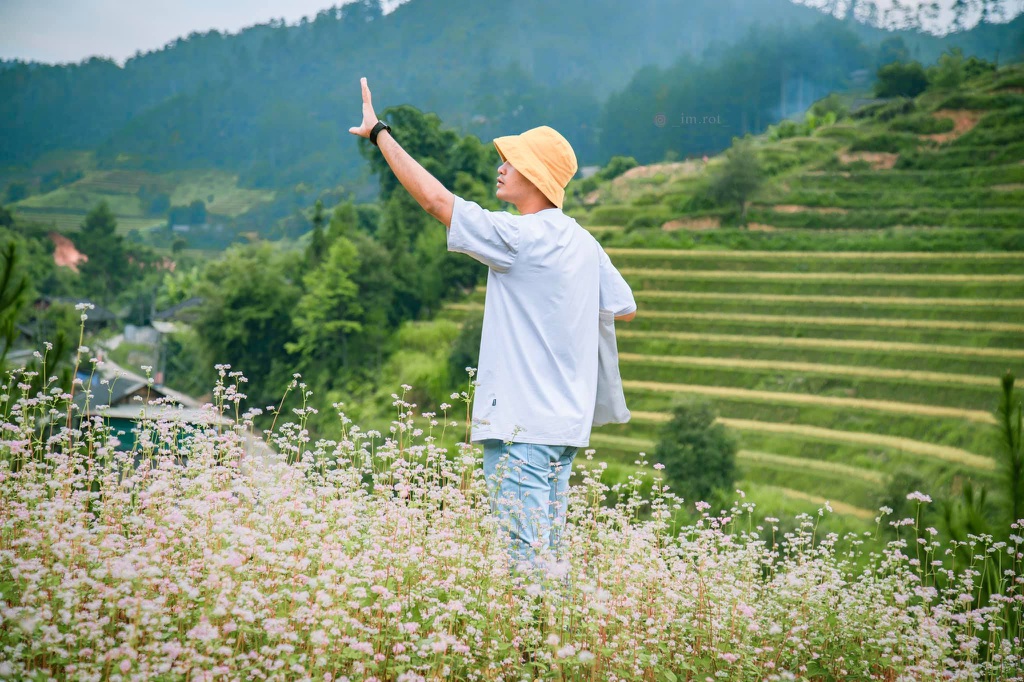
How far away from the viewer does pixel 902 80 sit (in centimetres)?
6128

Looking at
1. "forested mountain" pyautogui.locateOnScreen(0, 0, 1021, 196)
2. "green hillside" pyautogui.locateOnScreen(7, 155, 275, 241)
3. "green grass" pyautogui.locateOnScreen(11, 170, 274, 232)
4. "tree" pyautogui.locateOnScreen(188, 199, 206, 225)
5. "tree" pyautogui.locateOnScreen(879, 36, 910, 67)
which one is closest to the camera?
"tree" pyautogui.locateOnScreen(879, 36, 910, 67)

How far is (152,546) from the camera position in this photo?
2.30 metres

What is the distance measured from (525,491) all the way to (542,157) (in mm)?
993

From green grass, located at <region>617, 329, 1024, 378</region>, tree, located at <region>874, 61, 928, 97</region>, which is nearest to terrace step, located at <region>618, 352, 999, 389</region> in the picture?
green grass, located at <region>617, 329, 1024, 378</region>

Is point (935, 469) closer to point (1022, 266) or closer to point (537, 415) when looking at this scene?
point (1022, 266)

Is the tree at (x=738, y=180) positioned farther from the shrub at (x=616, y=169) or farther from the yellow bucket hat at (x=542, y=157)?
the yellow bucket hat at (x=542, y=157)

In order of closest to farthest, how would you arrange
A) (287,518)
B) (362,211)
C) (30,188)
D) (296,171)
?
(287,518), (362,211), (30,188), (296,171)

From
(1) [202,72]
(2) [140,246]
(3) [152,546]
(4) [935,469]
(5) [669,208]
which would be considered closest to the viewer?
(3) [152,546]

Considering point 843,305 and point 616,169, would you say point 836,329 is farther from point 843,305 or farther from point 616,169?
point 616,169

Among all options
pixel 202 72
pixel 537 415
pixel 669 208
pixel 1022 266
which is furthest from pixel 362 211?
pixel 202 72

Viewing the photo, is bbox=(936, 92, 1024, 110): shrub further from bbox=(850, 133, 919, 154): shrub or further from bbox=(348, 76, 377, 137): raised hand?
bbox=(348, 76, 377, 137): raised hand

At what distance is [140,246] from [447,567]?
290ft

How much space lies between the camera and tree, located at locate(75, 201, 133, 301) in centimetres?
7856

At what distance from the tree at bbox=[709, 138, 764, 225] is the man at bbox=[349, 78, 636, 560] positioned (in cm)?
3777
